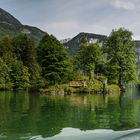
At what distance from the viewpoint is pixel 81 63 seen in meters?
79.4

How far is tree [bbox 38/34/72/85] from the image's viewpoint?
68500 mm

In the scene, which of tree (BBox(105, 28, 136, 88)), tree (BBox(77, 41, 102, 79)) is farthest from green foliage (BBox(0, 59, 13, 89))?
tree (BBox(105, 28, 136, 88))

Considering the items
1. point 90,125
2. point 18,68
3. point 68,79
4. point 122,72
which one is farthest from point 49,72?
point 90,125

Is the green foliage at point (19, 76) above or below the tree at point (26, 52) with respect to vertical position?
below

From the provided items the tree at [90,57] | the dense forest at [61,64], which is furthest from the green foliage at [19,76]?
the tree at [90,57]

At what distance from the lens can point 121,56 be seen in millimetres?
79000

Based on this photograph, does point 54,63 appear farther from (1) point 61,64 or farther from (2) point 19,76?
(2) point 19,76

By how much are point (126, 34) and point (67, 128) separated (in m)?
64.3

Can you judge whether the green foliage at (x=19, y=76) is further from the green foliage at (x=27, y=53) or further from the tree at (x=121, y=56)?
the tree at (x=121, y=56)

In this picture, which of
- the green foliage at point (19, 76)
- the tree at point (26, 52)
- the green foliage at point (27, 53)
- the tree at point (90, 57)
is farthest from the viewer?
the tree at point (26, 52)

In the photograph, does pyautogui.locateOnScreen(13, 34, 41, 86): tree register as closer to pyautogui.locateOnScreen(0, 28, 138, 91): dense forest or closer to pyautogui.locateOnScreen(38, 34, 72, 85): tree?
pyautogui.locateOnScreen(0, 28, 138, 91): dense forest

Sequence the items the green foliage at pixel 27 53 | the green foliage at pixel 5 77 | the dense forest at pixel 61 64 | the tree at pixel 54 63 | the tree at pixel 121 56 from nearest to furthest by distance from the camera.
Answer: the tree at pixel 54 63
the dense forest at pixel 61 64
the green foliage at pixel 5 77
the tree at pixel 121 56
the green foliage at pixel 27 53

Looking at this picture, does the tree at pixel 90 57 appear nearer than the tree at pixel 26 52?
Yes

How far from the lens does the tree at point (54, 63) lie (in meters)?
68.5
